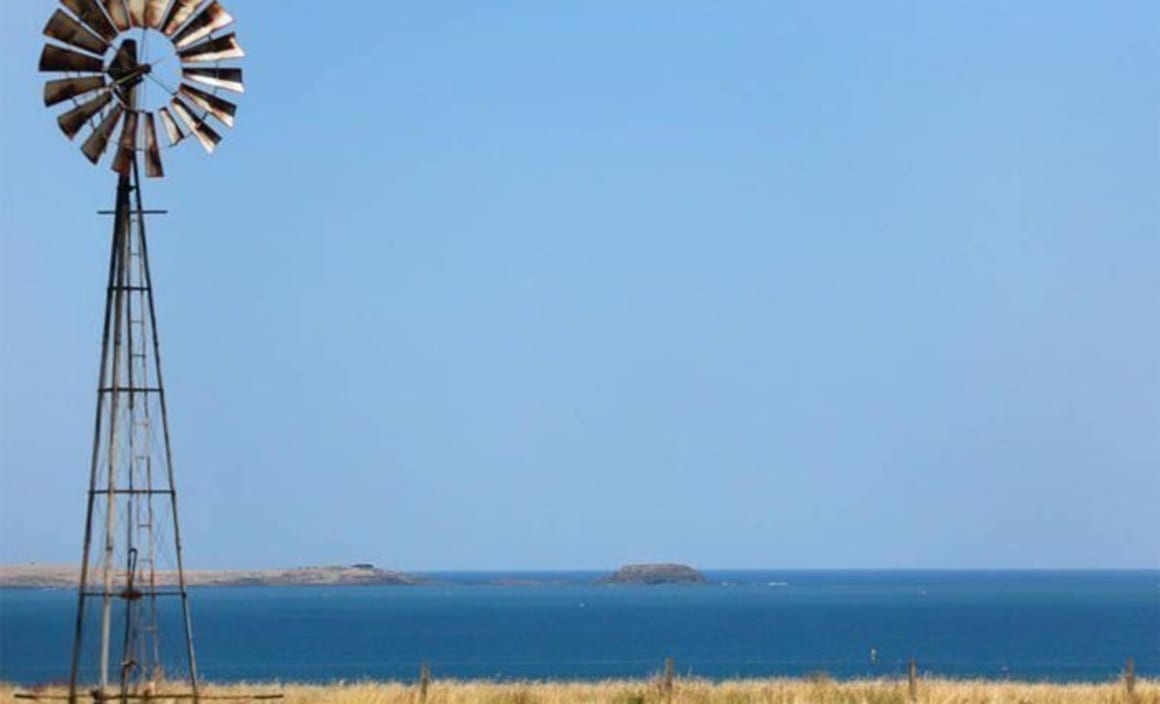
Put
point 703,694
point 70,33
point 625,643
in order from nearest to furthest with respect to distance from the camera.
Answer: point 70,33, point 703,694, point 625,643

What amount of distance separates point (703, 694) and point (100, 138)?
46.8 feet

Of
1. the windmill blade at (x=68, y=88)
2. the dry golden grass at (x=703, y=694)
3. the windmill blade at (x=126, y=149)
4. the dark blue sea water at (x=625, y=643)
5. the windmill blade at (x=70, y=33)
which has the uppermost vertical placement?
the windmill blade at (x=70, y=33)

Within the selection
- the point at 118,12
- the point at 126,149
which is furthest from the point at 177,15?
the point at 126,149

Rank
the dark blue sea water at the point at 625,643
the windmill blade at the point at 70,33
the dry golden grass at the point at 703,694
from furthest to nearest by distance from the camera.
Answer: the dark blue sea water at the point at 625,643 → the dry golden grass at the point at 703,694 → the windmill blade at the point at 70,33

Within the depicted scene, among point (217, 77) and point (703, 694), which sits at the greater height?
point (217, 77)

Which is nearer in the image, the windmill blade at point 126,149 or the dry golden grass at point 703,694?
the windmill blade at point 126,149

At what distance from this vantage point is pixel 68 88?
2684cm

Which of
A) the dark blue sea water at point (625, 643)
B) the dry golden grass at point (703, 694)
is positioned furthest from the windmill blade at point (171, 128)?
the dark blue sea water at point (625, 643)

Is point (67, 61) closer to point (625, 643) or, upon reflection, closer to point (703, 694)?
point (703, 694)

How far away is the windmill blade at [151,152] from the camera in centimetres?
2720

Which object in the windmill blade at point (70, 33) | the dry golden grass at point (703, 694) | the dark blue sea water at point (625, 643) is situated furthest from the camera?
the dark blue sea water at point (625, 643)

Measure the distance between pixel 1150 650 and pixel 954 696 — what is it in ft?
279

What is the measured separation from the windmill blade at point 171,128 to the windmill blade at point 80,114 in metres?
0.79

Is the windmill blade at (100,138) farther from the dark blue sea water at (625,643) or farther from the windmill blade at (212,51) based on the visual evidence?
the dark blue sea water at (625,643)
